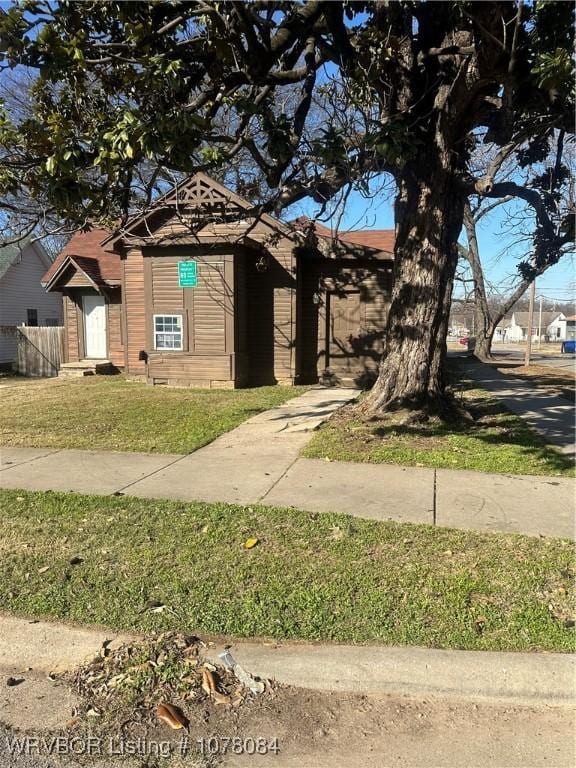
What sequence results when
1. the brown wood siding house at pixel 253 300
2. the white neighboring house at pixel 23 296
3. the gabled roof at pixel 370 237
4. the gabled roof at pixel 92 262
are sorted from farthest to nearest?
the white neighboring house at pixel 23 296, the gabled roof at pixel 92 262, the gabled roof at pixel 370 237, the brown wood siding house at pixel 253 300

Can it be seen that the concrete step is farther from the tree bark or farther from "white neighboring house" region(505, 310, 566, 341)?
"white neighboring house" region(505, 310, 566, 341)

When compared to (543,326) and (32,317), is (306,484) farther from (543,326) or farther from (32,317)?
(543,326)

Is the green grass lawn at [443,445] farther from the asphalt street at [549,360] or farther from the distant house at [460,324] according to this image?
the distant house at [460,324]

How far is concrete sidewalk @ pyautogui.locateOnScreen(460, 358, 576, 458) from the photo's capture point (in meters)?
7.99

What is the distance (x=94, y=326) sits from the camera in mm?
18844

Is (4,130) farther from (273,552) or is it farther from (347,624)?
(347,624)

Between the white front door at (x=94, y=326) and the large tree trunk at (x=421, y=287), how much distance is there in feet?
41.8

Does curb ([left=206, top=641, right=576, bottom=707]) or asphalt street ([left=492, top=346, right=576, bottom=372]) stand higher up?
asphalt street ([left=492, top=346, right=576, bottom=372])

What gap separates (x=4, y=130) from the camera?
20.8ft

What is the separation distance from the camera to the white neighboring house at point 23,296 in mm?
25391

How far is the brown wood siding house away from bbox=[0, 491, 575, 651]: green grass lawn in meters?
9.33

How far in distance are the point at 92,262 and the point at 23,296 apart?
10.4m

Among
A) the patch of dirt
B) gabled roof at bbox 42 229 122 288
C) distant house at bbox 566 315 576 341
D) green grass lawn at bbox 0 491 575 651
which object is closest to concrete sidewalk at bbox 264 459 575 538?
green grass lawn at bbox 0 491 575 651

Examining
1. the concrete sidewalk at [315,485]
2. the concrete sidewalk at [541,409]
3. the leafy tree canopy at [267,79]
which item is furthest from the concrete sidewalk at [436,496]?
the leafy tree canopy at [267,79]
